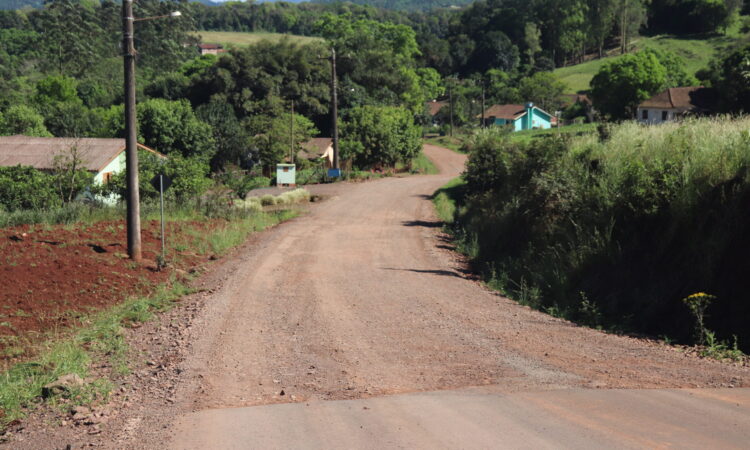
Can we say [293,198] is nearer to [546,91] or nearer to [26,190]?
[26,190]

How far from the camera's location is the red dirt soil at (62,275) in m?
11.6

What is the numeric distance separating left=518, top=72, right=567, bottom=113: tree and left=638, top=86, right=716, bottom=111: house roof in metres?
39.6

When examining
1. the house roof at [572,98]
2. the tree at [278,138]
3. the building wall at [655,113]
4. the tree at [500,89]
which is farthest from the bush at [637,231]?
the tree at [500,89]

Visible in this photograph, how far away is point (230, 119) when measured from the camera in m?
62.3

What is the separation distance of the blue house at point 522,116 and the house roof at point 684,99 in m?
30.1

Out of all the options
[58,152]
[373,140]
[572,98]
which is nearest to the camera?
[58,152]

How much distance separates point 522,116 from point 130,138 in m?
95.8

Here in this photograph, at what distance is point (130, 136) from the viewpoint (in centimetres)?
1662

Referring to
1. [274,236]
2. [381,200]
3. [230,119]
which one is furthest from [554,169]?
[230,119]

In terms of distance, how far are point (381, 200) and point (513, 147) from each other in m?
11.7

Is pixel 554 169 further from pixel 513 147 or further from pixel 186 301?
pixel 186 301

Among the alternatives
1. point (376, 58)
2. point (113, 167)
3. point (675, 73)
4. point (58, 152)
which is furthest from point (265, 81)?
point (675, 73)

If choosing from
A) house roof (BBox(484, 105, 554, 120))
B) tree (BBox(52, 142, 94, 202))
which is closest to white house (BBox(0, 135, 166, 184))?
tree (BBox(52, 142, 94, 202))

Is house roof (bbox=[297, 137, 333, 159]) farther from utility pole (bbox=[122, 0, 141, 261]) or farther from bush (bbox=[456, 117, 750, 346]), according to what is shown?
utility pole (bbox=[122, 0, 141, 261])
